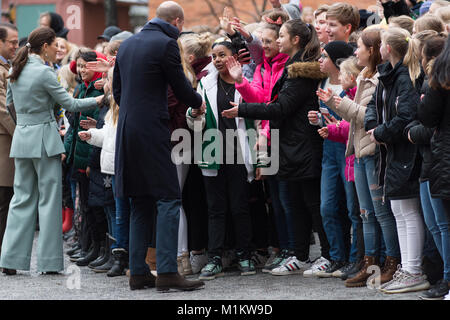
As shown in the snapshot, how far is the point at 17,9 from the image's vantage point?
3212 centimetres

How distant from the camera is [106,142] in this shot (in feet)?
25.5

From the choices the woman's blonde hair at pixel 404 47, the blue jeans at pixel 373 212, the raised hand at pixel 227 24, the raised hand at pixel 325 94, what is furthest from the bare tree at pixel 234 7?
the woman's blonde hair at pixel 404 47

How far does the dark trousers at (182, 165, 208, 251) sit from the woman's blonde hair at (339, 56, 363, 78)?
1.75 metres

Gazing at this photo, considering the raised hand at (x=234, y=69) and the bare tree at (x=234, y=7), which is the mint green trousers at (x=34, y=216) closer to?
the raised hand at (x=234, y=69)

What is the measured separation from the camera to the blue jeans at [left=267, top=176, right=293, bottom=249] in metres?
7.85

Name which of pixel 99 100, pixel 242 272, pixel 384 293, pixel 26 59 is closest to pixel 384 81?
pixel 384 293

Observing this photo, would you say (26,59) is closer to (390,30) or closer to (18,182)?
(18,182)

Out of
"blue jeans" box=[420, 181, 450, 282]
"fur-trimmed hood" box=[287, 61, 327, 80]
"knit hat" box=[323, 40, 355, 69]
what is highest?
"knit hat" box=[323, 40, 355, 69]

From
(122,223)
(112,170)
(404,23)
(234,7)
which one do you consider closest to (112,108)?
(112,170)

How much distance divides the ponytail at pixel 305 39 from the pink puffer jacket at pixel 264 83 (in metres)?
0.30

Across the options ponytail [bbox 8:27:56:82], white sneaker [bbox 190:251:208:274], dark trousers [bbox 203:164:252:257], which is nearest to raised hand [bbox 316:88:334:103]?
dark trousers [bbox 203:164:252:257]

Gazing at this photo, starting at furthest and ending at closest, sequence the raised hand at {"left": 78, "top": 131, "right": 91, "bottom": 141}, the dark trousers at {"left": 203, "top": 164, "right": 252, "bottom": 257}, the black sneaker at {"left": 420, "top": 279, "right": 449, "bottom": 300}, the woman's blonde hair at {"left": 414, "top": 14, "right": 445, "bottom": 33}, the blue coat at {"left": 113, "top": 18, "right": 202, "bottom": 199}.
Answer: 1. the raised hand at {"left": 78, "top": 131, "right": 91, "bottom": 141}
2. the dark trousers at {"left": 203, "top": 164, "right": 252, "bottom": 257}
3. the blue coat at {"left": 113, "top": 18, "right": 202, "bottom": 199}
4. the woman's blonde hair at {"left": 414, "top": 14, "right": 445, "bottom": 33}
5. the black sneaker at {"left": 420, "top": 279, "right": 449, "bottom": 300}

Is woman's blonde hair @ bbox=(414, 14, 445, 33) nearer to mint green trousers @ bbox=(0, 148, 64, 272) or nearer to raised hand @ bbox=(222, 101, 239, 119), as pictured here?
raised hand @ bbox=(222, 101, 239, 119)

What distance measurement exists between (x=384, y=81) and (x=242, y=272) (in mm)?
2329
